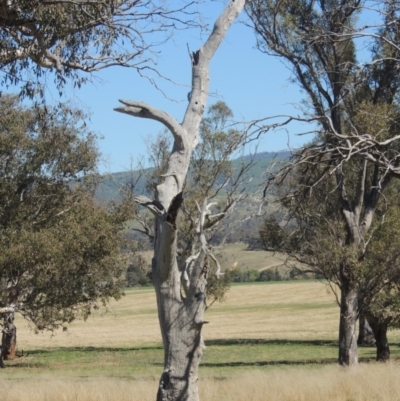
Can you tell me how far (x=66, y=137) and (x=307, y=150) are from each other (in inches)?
711

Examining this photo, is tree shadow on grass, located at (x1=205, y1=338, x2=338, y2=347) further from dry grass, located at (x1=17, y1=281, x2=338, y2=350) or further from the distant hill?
the distant hill

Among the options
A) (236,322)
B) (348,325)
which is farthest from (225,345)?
(236,322)

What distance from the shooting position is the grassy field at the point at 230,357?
12.7 metres

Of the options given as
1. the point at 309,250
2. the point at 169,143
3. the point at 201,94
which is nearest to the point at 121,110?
the point at 201,94

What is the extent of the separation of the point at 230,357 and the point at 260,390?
20415 millimetres

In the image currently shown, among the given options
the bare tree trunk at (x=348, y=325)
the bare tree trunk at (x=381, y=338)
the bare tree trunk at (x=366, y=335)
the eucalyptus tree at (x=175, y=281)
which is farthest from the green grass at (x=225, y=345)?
the eucalyptus tree at (x=175, y=281)

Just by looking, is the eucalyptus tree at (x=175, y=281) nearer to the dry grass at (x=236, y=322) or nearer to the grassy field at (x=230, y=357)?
the grassy field at (x=230, y=357)

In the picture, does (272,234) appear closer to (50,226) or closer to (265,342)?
(50,226)

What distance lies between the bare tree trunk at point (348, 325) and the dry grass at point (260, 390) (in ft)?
24.8

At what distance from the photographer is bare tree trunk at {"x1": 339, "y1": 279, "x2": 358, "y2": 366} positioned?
21.8 metres

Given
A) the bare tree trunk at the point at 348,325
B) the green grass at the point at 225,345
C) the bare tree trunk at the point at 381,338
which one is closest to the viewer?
the bare tree trunk at the point at 348,325

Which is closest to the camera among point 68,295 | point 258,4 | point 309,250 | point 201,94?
point 201,94

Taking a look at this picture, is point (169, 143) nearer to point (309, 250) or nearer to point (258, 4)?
point (309, 250)

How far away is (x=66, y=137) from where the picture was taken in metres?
28.0
